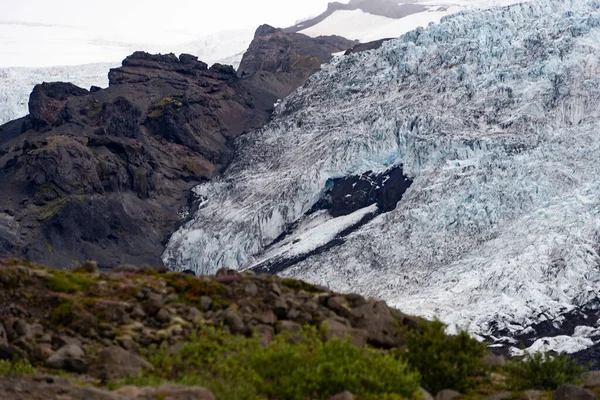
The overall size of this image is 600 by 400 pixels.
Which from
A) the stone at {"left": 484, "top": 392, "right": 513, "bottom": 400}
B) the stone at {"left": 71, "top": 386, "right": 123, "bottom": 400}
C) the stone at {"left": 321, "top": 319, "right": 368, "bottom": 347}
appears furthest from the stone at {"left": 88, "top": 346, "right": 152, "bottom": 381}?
the stone at {"left": 484, "top": 392, "right": 513, "bottom": 400}

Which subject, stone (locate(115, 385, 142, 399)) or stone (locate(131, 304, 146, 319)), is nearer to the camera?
stone (locate(115, 385, 142, 399))

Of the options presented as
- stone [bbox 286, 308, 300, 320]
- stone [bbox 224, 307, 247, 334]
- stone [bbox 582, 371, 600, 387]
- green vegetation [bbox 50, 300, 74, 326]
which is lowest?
stone [bbox 582, 371, 600, 387]

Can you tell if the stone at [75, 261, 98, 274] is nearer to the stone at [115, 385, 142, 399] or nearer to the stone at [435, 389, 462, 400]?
the stone at [115, 385, 142, 399]

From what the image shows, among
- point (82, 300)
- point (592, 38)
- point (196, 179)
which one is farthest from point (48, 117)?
point (82, 300)

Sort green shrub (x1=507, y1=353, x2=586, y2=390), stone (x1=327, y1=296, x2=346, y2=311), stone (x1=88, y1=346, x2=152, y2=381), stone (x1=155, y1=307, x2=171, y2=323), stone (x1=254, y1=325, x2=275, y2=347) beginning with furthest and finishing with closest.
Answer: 1. stone (x1=327, y1=296, x2=346, y2=311)
2. green shrub (x1=507, y1=353, x2=586, y2=390)
3. stone (x1=155, y1=307, x2=171, y2=323)
4. stone (x1=254, y1=325, x2=275, y2=347)
5. stone (x1=88, y1=346, x2=152, y2=381)

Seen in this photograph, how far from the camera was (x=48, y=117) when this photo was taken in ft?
644

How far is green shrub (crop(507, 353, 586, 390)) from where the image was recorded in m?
26.3

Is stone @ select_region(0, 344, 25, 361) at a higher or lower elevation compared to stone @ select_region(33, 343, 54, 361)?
higher

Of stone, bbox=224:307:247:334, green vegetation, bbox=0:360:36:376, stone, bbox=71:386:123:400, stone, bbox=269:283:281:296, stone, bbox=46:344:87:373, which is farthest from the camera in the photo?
stone, bbox=269:283:281:296

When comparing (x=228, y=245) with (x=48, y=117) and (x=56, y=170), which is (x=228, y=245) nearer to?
(x=56, y=170)

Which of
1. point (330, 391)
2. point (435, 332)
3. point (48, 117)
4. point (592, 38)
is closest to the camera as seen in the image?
point (330, 391)

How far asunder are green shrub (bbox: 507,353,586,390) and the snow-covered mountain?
67.2 metres

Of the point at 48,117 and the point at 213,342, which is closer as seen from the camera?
the point at 213,342

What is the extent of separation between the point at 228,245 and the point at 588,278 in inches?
2032
